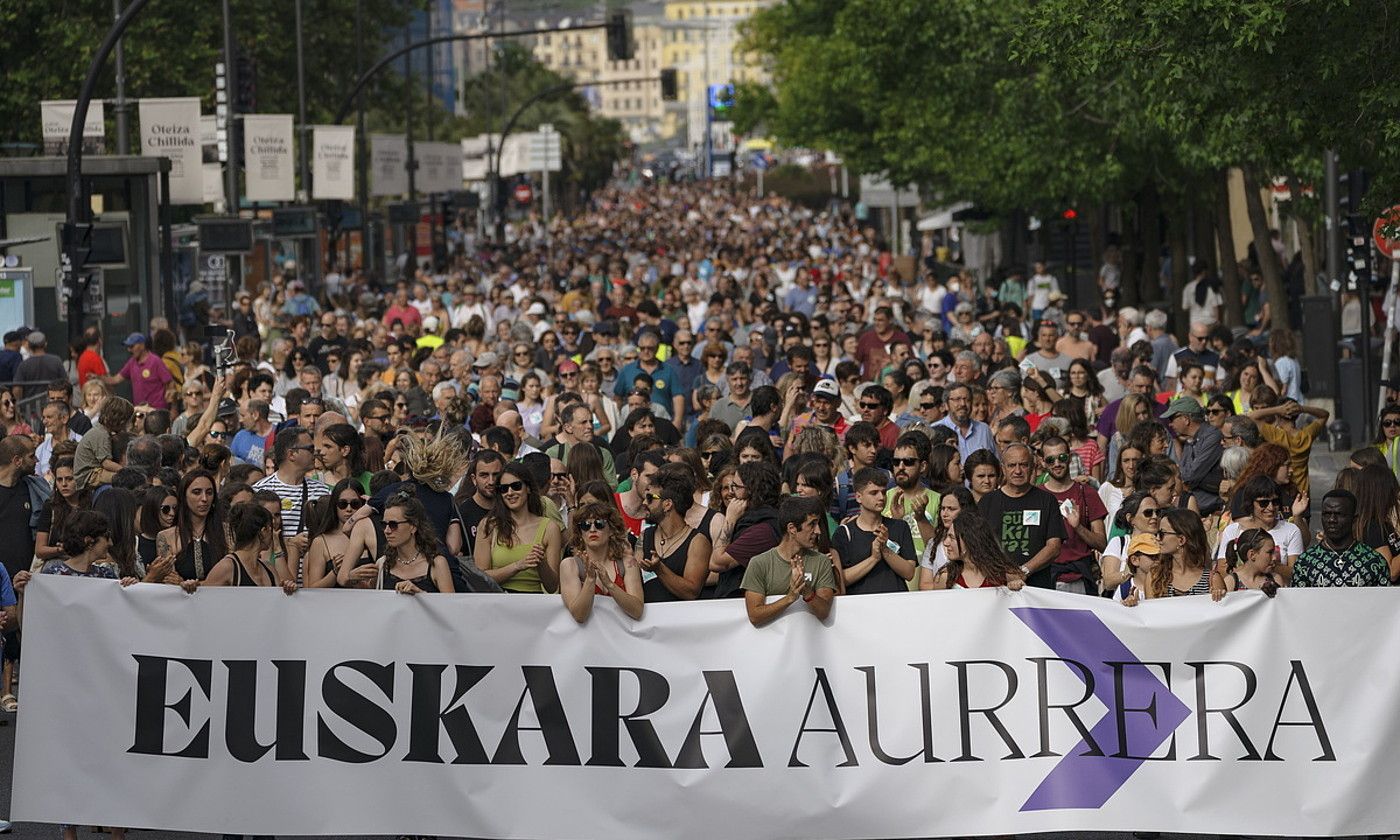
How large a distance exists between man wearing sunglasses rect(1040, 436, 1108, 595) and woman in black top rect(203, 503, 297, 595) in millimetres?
3502

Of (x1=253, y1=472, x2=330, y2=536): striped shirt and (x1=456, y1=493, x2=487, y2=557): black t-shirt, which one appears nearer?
(x1=456, y1=493, x2=487, y2=557): black t-shirt

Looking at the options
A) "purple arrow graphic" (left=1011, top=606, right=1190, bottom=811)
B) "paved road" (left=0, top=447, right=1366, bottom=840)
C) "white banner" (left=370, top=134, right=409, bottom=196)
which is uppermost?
"white banner" (left=370, top=134, right=409, bottom=196)

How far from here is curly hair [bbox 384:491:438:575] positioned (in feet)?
30.5

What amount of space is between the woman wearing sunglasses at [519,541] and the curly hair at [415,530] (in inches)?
21.3

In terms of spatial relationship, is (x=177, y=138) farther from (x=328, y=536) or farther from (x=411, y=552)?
Result: (x=411, y=552)

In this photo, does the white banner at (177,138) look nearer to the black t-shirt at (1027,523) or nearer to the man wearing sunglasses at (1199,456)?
the man wearing sunglasses at (1199,456)

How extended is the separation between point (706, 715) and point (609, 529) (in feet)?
2.59

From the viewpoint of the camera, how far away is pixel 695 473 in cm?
1180

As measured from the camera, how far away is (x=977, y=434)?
14398 millimetres

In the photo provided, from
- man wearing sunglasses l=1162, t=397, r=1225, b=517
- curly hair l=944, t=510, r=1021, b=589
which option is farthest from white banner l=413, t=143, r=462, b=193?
curly hair l=944, t=510, r=1021, b=589

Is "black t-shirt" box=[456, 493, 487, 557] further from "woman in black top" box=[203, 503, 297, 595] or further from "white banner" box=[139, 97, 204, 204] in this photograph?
"white banner" box=[139, 97, 204, 204]

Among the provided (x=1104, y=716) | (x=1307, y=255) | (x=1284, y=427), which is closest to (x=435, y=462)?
(x=1104, y=716)

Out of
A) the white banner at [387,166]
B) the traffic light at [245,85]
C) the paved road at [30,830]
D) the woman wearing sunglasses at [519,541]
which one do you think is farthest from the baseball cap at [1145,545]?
the white banner at [387,166]

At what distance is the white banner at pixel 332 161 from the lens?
4062cm
